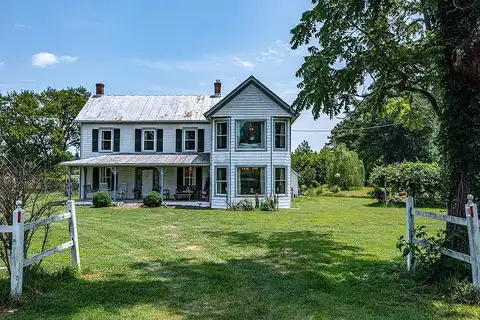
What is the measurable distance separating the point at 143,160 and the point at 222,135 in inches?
222

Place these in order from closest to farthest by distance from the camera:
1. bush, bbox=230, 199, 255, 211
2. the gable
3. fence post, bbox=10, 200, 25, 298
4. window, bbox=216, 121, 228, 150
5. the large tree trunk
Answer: fence post, bbox=10, 200, 25, 298 → the large tree trunk → bush, bbox=230, 199, 255, 211 → the gable → window, bbox=216, 121, 228, 150

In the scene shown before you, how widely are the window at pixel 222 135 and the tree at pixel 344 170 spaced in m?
17.8

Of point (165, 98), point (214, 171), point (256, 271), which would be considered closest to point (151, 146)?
point (165, 98)

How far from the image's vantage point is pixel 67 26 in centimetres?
1480

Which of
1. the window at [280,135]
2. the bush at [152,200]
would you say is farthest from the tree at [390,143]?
the bush at [152,200]

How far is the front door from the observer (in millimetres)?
24797

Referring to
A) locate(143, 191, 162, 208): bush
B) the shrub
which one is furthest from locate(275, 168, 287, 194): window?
locate(143, 191, 162, 208): bush

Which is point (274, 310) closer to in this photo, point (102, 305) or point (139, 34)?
point (102, 305)

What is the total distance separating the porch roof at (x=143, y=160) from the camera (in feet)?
72.8

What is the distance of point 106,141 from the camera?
81.3 feet

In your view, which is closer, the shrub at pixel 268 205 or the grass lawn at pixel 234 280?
the grass lawn at pixel 234 280

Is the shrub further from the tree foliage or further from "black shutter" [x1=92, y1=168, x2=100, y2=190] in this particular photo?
the tree foliage

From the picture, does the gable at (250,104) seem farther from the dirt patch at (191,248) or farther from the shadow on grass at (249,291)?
the shadow on grass at (249,291)

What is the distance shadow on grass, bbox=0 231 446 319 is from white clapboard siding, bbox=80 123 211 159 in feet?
55.6
